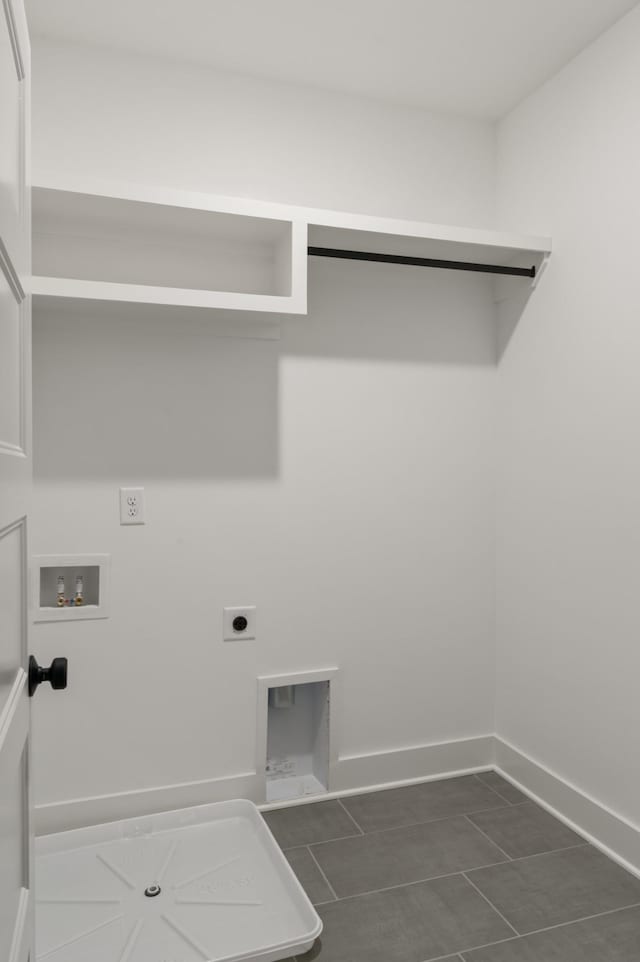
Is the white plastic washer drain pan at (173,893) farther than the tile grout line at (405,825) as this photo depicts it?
No

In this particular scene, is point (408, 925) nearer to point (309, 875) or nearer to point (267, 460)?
point (309, 875)

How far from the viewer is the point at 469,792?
2398 millimetres

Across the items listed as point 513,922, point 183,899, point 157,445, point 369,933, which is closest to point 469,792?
point 513,922

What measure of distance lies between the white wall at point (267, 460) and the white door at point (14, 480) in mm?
1066

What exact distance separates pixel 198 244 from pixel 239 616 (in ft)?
4.08

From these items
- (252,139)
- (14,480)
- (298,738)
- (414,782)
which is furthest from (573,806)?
(252,139)

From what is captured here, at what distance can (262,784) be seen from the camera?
2301mm

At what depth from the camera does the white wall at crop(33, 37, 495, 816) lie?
6.86ft

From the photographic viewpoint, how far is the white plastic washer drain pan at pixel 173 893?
1.59 m

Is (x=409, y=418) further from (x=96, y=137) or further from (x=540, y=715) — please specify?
(x=96, y=137)

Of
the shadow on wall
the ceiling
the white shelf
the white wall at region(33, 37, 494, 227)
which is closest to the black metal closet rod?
the white shelf

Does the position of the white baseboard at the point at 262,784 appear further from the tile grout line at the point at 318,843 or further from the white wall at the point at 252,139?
the white wall at the point at 252,139

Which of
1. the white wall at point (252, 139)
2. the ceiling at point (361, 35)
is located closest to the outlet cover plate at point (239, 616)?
the white wall at point (252, 139)

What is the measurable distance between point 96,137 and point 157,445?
976 mm
